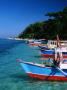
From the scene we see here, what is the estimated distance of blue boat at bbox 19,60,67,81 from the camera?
23500 mm

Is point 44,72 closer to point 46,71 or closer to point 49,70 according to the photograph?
point 46,71

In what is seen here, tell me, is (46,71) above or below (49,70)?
below

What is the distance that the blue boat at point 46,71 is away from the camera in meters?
23.5

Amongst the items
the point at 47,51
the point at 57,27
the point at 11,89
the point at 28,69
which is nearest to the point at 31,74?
the point at 28,69

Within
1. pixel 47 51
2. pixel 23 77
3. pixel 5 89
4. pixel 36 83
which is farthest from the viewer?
pixel 47 51

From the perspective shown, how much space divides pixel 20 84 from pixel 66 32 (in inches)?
2634

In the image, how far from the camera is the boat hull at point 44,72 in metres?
23.6

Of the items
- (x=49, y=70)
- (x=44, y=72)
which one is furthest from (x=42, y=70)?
(x=49, y=70)

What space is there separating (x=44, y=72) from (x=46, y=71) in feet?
0.71

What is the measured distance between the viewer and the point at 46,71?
77.8 ft

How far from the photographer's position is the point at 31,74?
24.4 meters

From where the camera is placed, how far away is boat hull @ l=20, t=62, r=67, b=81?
23.6 m

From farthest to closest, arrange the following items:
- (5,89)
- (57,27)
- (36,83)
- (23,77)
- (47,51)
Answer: (57,27) < (47,51) < (23,77) < (36,83) < (5,89)

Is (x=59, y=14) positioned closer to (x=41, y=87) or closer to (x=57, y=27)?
(x=57, y=27)
